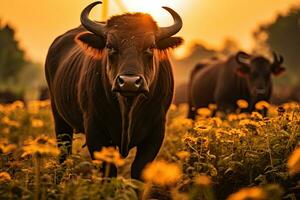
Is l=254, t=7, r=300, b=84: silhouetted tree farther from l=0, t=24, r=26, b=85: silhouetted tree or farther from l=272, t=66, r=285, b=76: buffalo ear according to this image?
l=272, t=66, r=285, b=76: buffalo ear

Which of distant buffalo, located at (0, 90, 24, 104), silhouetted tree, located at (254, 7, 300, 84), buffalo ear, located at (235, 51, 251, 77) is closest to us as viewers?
buffalo ear, located at (235, 51, 251, 77)

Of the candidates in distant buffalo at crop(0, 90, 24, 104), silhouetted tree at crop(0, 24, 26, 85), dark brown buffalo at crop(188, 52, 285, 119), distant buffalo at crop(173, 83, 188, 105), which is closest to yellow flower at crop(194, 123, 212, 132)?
dark brown buffalo at crop(188, 52, 285, 119)

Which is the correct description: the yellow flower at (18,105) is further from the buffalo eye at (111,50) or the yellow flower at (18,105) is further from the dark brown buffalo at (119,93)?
the buffalo eye at (111,50)

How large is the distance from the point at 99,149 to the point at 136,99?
2.42 ft

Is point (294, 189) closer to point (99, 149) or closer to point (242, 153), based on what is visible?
point (242, 153)

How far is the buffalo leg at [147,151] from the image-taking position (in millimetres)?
6105

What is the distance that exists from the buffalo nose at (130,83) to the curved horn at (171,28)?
1.18 m

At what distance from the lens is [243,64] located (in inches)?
569

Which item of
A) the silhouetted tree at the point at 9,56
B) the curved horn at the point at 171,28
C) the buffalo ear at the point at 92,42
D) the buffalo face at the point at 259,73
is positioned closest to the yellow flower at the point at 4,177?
the buffalo ear at the point at 92,42

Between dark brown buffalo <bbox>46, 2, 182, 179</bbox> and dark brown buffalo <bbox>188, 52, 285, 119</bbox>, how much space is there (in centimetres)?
615

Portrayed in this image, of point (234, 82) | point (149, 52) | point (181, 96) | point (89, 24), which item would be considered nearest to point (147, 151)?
point (149, 52)

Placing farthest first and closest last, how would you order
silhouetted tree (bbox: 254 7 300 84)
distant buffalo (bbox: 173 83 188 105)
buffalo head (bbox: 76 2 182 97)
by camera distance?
silhouetted tree (bbox: 254 7 300 84), distant buffalo (bbox: 173 83 188 105), buffalo head (bbox: 76 2 182 97)

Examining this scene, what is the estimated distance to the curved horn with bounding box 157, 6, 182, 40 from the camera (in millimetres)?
6488

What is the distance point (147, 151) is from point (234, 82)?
29.4ft
